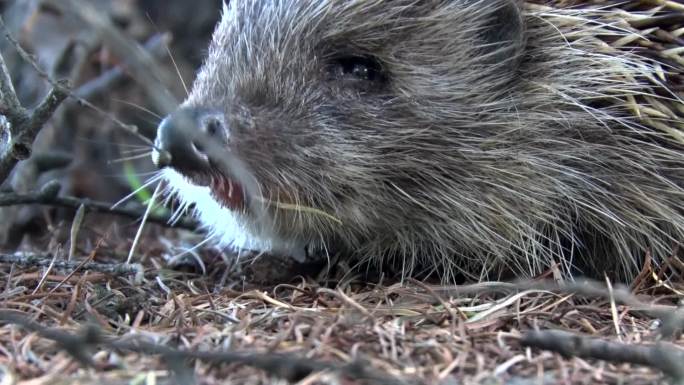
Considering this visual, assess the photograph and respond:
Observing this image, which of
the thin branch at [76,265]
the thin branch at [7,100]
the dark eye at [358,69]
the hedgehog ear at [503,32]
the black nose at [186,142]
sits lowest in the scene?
the thin branch at [76,265]

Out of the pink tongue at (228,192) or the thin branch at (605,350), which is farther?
the pink tongue at (228,192)

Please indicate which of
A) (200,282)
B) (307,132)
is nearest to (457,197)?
(307,132)

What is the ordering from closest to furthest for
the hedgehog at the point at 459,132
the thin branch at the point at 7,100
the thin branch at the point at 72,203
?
the thin branch at the point at 7,100
the hedgehog at the point at 459,132
the thin branch at the point at 72,203

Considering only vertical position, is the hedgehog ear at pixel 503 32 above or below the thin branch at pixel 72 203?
above

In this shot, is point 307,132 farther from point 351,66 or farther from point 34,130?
point 34,130

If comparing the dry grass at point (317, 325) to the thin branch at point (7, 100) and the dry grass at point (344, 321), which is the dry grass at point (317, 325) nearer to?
the dry grass at point (344, 321)

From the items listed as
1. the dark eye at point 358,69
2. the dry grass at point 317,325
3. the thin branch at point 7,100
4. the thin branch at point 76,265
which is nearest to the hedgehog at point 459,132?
the dark eye at point 358,69

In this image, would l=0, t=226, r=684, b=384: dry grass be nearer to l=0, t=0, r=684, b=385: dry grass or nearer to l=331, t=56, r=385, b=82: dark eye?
l=0, t=0, r=684, b=385: dry grass
